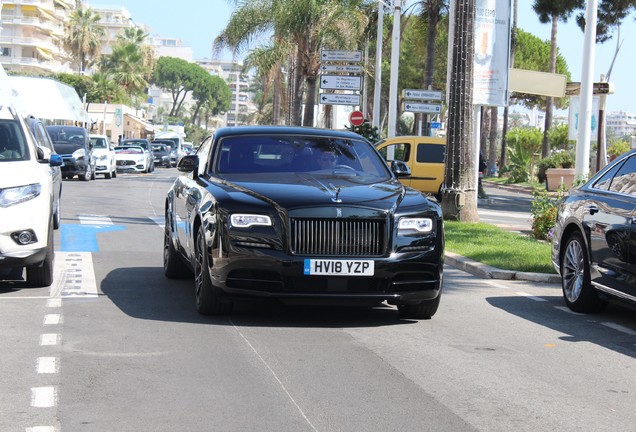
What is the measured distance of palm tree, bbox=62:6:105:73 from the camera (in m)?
118

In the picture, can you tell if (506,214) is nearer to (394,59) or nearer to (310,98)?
(394,59)

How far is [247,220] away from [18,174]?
2.79 metres

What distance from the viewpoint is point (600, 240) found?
30.7 feet

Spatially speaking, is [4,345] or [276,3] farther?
[276,3]

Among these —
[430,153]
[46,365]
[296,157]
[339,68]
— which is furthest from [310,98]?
[46,365]

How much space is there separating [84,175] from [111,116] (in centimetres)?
7158

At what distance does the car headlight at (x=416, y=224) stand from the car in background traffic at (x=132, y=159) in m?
39.9

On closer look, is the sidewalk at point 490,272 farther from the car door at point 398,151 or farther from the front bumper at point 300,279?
the car door at point 398,151

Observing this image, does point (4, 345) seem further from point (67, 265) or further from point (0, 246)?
point (67, 265)

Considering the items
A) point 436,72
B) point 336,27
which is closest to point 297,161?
point 336,27

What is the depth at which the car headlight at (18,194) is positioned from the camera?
9.70 meters

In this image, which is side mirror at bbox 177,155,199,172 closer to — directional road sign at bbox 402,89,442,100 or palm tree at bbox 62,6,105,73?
directional road sign at bbox 402,89,442,100

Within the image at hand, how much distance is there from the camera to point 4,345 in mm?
7500

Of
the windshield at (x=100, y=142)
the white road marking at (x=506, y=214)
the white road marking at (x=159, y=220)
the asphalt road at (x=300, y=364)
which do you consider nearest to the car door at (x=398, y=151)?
the white road marking at (x=506, y=214)
